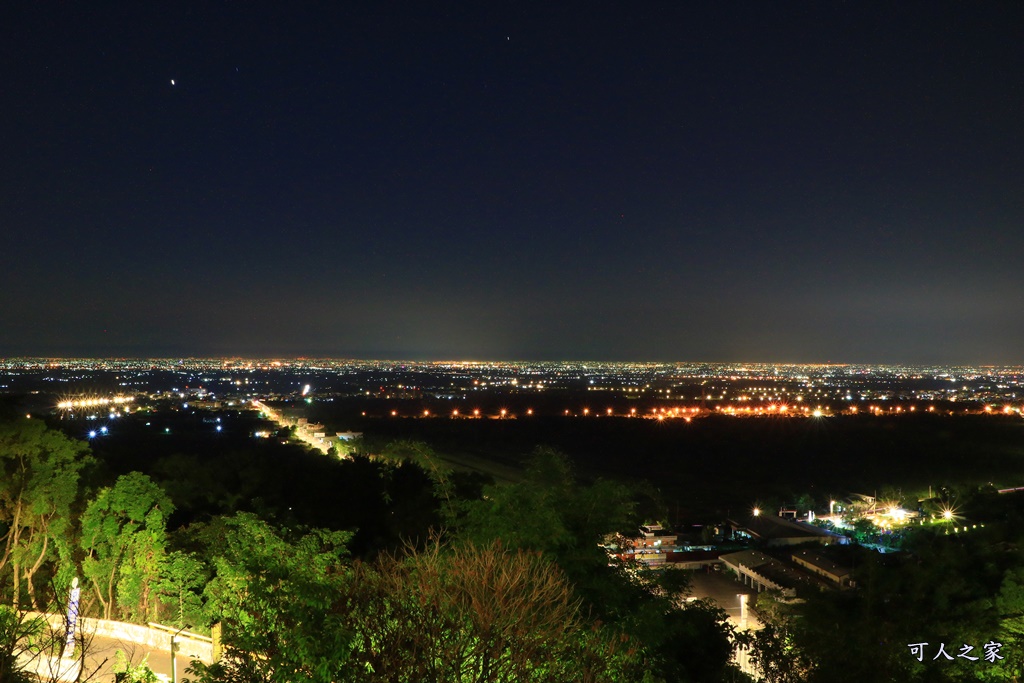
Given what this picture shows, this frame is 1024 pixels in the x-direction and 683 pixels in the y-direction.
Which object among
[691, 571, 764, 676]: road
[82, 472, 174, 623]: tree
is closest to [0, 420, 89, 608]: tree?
[82, 472, 174, 623]: tree

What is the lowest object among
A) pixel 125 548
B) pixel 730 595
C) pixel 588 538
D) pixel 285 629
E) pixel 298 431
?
pixel 298 431

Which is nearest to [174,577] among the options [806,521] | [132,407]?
[806,521]

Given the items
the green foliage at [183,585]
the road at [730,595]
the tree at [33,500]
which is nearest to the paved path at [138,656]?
the green foliage at [183,585]

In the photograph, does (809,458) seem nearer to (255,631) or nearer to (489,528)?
(489,528)

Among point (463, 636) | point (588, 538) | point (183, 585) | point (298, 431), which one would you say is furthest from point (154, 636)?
point (298, 431)

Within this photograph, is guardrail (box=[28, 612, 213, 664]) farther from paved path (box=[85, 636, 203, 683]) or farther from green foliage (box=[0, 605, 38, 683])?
green foliage (box=[0, 605, 38, 683])

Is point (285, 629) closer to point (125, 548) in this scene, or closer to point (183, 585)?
point (183, 585)
